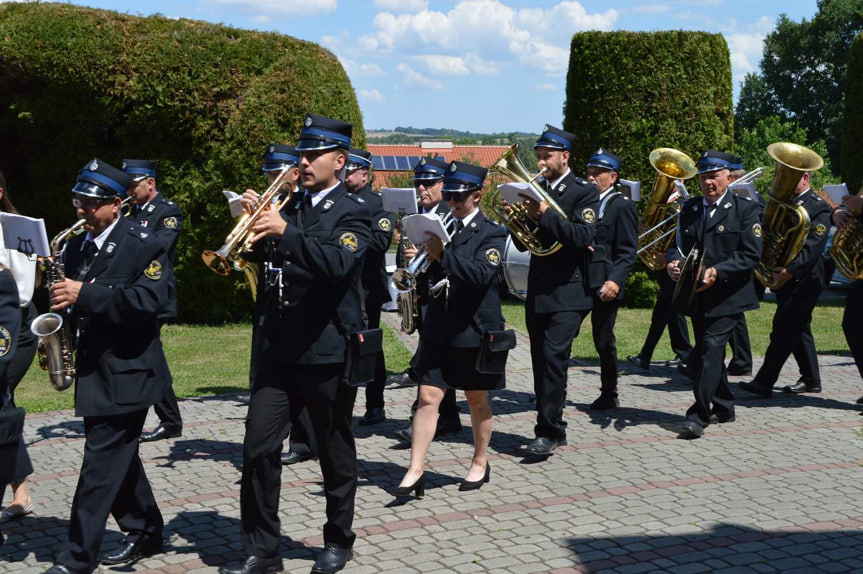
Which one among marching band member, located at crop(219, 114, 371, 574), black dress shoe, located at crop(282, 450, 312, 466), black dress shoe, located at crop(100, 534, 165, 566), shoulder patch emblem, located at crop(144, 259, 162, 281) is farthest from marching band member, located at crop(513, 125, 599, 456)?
shoulder patch emblem, located at crop(144, 259, 162, 281)

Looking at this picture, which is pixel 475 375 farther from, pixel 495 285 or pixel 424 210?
pixel 424 210

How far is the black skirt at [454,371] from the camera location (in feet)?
20.6

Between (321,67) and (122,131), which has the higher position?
(321,67)

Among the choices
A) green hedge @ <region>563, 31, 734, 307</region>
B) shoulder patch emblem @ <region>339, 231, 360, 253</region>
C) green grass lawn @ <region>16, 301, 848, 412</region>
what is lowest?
green grass lawn @ <region>16, 301, 848, 412</region>

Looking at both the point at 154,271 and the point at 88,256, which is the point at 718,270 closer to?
the point at 154,271

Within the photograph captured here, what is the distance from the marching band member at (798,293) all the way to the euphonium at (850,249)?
1.54 ft

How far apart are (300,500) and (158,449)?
69.3 inches

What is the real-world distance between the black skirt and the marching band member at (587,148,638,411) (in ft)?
7.13

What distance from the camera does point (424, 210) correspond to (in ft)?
26.2

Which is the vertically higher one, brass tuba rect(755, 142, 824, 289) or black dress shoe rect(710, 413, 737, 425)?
brass tuba rect(755, 142, 824, 289)

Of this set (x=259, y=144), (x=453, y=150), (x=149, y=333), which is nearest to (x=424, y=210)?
(x=149, y=333)

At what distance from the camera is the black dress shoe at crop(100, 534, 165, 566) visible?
16.8 ft

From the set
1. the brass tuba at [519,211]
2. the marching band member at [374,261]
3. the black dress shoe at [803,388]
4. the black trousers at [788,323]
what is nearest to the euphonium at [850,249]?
the black trousers at [788,323]

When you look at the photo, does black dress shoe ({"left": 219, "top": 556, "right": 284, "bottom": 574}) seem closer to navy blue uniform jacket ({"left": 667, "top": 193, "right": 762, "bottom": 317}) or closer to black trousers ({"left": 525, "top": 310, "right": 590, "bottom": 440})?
black trousers ({"left": 525, "top": 310, "right": 590, "bottom": 440})
